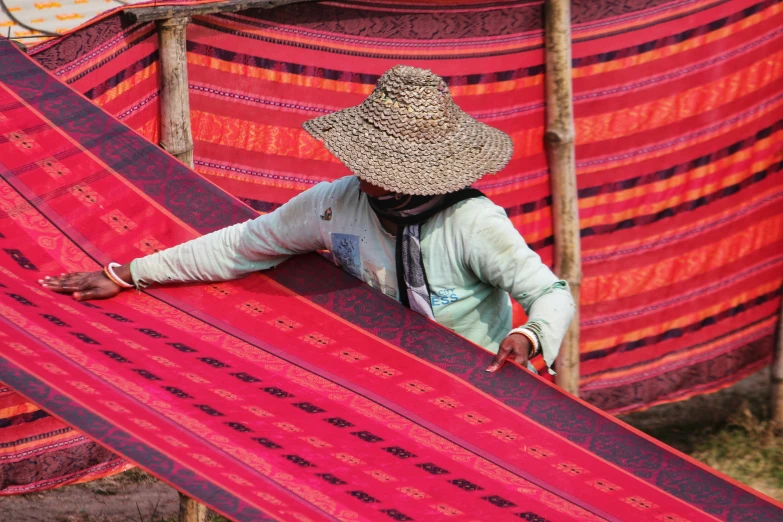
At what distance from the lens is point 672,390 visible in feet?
14.0

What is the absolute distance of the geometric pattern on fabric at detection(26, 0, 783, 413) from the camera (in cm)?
337

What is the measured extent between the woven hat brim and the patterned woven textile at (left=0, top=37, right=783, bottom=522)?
0.42m

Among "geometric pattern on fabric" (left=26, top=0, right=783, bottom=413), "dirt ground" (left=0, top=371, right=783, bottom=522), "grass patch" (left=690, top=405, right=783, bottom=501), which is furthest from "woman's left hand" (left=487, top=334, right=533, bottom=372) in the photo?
"grass patch" (left=690, top=405, right=783, bottom=501)

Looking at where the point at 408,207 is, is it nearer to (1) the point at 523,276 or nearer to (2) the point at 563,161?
(1) the point at 523,276

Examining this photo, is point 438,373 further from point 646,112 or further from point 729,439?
point 729,439

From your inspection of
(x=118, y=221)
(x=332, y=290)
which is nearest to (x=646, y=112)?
(x=332, y=290)

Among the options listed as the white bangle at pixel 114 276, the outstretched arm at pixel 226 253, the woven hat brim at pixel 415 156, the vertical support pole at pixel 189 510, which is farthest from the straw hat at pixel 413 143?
the vertical support pole at pixel 189 510

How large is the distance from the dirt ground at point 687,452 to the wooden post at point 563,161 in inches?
26.9

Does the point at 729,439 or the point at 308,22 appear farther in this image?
the point at 729,439

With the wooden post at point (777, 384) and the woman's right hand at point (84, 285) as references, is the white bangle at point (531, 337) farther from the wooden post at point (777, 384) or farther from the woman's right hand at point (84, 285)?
the wooden post at point (777, 384)

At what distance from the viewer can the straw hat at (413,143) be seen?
2252 millimetres

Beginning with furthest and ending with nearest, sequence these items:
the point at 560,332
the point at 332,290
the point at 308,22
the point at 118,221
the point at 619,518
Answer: the point at 308,22, the point at 118,221, the point at 332,290, the point at 560,332, the point at 619,518

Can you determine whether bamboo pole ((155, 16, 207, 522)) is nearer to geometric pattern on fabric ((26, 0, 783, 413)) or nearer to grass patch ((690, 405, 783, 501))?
geometric pattern on fabric ((26, 0, 783, 413))

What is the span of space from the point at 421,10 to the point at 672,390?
1.92 meters
